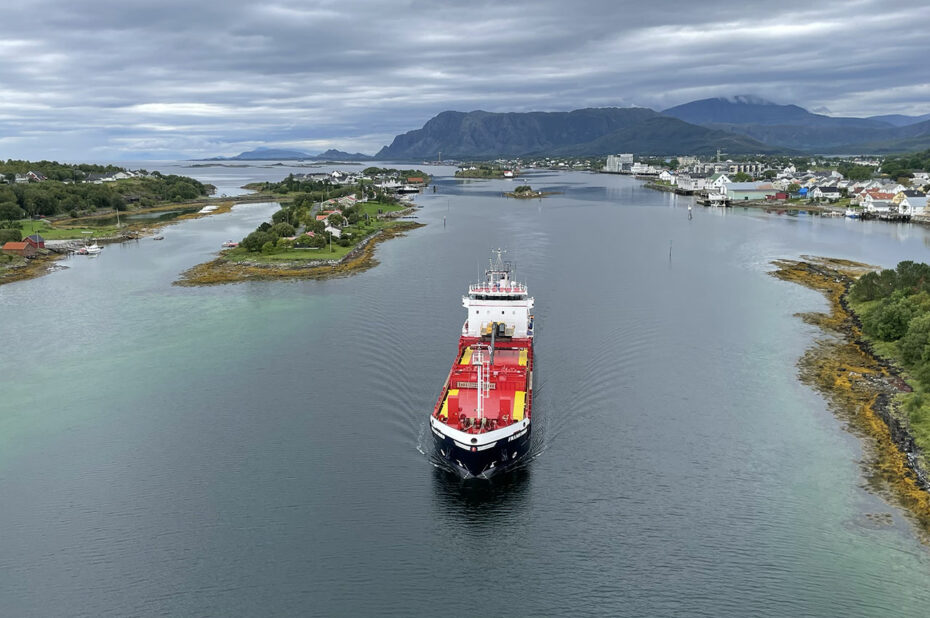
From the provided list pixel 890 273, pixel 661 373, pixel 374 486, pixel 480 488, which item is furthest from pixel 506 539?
pixel 890 273

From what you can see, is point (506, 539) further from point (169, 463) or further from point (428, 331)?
point (428, 331)

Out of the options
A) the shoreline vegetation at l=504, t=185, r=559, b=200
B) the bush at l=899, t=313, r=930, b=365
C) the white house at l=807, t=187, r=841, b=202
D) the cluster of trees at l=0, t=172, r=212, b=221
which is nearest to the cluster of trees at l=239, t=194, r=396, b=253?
the cluster of trees at l=0, t=172, r=212, b=221

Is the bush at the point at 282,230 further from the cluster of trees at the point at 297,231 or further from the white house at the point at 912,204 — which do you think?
the white house at the point at 912,204

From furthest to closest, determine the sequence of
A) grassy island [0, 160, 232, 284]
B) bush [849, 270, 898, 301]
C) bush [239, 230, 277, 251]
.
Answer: grassy island [0, 160, 232, 284], bush [239, 230, 277, 251], bush [849, 270, 898, 301]

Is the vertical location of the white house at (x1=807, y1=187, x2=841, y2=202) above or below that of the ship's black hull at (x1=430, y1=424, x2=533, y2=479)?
above

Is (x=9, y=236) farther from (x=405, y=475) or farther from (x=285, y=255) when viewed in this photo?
(x=405, y=475)

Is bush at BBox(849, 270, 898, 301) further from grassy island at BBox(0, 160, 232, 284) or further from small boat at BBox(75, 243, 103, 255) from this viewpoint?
small boat at BBox(75, 243, 103, 255)
